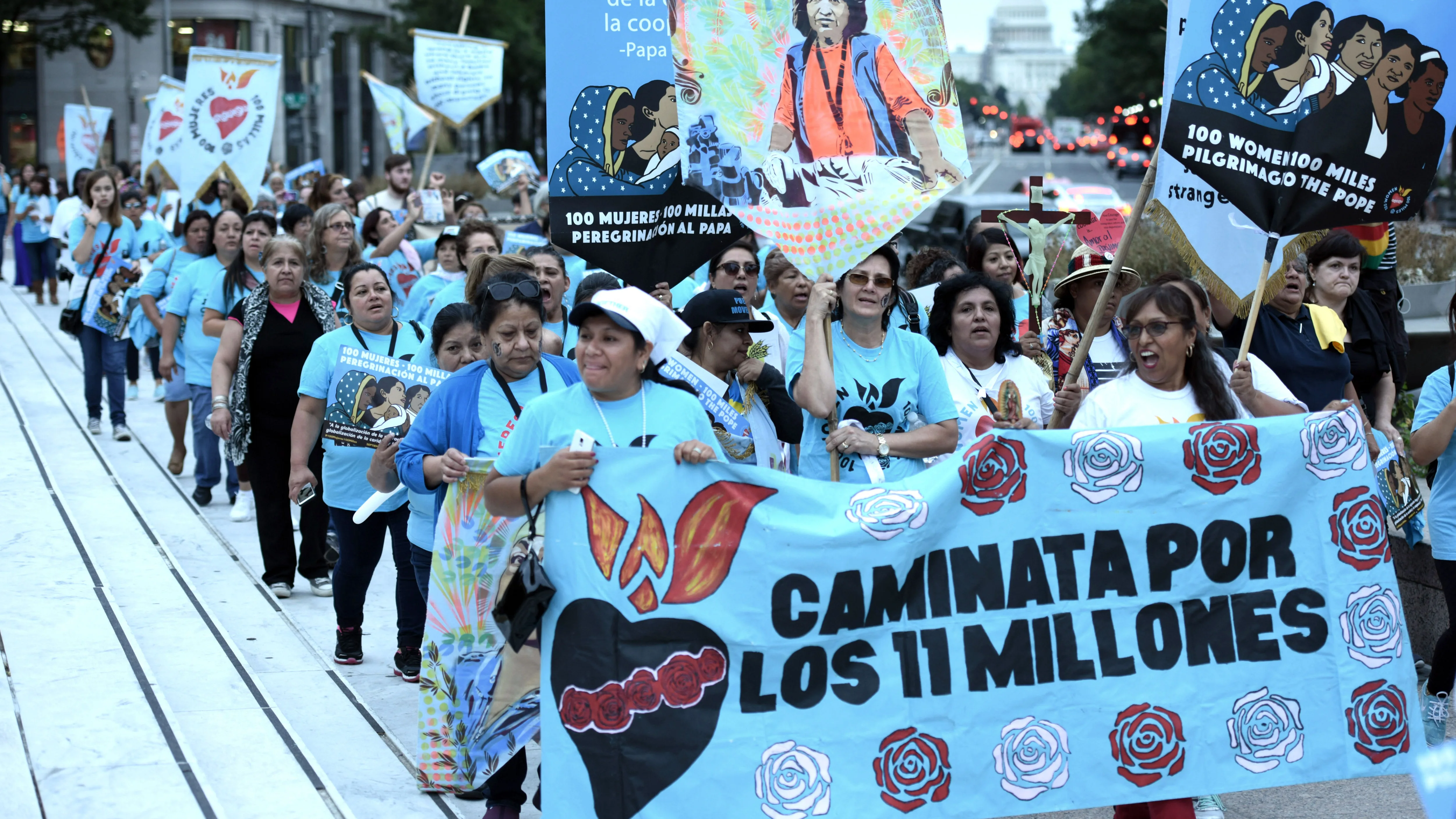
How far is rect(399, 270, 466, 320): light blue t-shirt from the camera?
9.29m

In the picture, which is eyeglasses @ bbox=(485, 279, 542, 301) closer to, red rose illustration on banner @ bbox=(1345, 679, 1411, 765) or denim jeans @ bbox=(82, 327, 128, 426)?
red rose illustration on banner @ bbox=(1345, 679, 1411, 765)

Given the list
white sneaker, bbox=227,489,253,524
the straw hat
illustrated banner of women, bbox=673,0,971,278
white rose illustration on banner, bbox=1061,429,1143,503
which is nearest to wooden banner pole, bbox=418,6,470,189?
white sneaker, bbox=227,489,253,524

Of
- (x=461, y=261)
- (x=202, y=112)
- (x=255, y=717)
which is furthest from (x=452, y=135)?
(x=255, y=717)

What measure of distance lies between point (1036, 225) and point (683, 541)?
3.80 metres

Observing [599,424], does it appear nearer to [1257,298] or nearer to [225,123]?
[1257,298]

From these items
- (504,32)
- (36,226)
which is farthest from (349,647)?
(504,32)

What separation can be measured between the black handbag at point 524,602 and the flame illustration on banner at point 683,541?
0.17 metres

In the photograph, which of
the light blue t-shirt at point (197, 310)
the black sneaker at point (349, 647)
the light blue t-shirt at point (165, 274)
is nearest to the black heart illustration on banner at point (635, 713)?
the black sneaker at point (349, 647)

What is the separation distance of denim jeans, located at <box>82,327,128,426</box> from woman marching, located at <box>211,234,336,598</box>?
14.2 feet

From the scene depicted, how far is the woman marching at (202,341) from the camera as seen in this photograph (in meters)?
9.38

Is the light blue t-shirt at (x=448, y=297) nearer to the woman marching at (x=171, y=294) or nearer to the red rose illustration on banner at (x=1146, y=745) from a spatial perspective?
the woman marching at (x=171, y=294)

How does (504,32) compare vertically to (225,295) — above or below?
above

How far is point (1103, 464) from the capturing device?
14.9ft

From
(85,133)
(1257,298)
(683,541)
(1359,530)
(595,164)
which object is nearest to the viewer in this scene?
(683,541)
